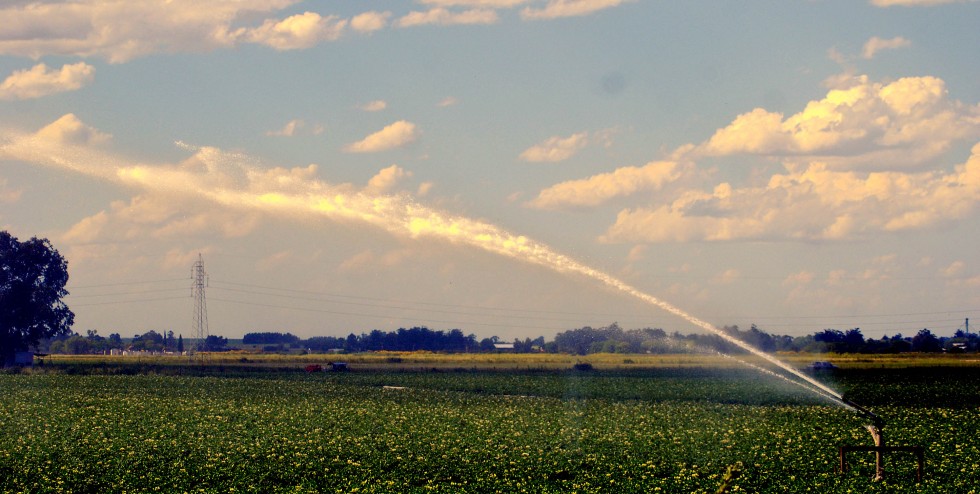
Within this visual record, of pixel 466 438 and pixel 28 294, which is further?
pixel 28 294

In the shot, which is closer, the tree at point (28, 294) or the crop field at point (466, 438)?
the crop field at point (466, 438)

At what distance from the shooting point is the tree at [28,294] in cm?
12925

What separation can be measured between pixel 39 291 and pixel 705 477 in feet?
373

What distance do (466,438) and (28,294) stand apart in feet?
328

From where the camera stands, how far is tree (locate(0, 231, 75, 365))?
129 m

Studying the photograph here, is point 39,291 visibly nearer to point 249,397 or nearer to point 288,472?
point 249,397

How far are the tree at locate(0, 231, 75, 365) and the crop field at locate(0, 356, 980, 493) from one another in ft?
162

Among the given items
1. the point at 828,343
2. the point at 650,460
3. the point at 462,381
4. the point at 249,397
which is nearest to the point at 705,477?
the point at 650,460

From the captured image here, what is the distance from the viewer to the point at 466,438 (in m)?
47.8

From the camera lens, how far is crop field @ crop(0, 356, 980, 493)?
37.2m

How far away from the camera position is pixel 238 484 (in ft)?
122

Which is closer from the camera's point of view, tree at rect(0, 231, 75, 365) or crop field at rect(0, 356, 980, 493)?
crop field at rect(0, 356, 980, 493)

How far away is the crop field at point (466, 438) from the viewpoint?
37.2 meters

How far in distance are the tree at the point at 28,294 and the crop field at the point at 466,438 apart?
49400 mm
